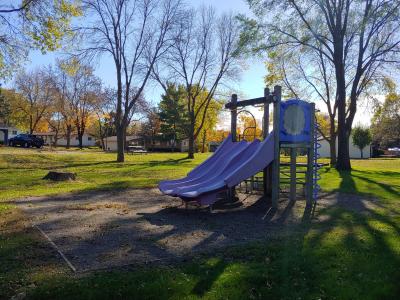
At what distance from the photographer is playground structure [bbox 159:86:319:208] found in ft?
32.5

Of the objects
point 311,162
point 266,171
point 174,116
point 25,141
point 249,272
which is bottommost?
point 249,272

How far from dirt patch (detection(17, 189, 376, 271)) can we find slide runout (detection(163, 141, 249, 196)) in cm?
46

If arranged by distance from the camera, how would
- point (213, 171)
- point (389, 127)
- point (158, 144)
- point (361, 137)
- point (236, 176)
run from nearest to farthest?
point (236, 176)
point (213, 171)
point (361, 137)
point (389, 127)
point (158, 144)

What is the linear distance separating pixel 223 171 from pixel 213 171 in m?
0.80

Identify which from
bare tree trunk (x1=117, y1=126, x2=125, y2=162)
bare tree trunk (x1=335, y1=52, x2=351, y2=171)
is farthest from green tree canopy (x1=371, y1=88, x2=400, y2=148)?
bare tree trunk (x1=117, y1=126, x2=125, y2=162)

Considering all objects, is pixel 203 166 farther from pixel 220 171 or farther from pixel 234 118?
pixel 234 118

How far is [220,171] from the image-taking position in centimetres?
1119

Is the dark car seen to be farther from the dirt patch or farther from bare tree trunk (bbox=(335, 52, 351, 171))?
the dirt patch

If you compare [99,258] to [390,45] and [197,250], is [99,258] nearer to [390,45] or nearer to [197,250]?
[197,250]

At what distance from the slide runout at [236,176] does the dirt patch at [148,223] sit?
0.42 meters

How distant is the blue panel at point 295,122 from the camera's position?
10852 mm

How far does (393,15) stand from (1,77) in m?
21.0

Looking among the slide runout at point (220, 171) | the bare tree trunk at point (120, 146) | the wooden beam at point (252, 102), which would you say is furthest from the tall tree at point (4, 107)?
the slide runout at point (220, 171)

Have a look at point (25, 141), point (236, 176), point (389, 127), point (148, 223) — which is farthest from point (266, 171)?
point (389, 127)
